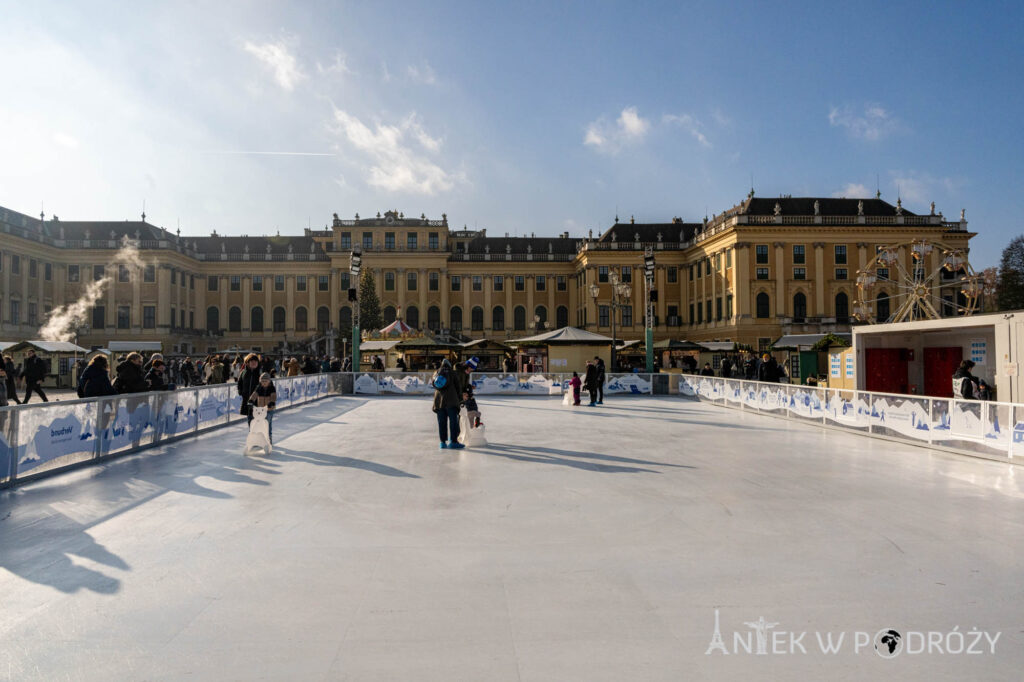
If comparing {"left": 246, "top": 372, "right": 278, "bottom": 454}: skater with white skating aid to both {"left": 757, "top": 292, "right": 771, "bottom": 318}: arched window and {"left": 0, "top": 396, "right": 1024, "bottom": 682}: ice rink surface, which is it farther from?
{"left": 757, "top": 292, "right": 771, "bottom": 318}: arched window

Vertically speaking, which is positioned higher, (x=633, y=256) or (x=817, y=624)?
(x=633, y=256)

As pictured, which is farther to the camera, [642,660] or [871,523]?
[871,523]

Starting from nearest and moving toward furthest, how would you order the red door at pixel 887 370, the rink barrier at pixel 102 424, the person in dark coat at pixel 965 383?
the rink barrier at pixel 102 424
the person in dark coat at pixel 965 383
the red door at pixel 887 370

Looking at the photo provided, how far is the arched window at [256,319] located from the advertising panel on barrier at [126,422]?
191 feet

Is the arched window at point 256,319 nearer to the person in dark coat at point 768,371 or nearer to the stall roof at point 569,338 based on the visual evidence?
the stall roof at point 569,338

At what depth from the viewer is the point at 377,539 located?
562cm

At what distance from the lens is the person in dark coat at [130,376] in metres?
10.8

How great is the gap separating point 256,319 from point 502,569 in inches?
2647

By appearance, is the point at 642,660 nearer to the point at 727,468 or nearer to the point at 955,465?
the point at 727,468

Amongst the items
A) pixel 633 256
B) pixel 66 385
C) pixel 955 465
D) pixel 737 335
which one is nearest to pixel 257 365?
pixel 955 465

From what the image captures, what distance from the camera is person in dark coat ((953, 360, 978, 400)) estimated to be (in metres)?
12.2

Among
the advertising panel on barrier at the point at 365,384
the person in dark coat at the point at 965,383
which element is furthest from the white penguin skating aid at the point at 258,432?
the advertising panel on barrier at the point at 365,384

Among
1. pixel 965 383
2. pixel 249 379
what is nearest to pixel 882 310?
pixel 965 383

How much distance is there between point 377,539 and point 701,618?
9.79 ft
